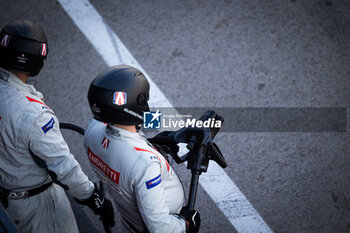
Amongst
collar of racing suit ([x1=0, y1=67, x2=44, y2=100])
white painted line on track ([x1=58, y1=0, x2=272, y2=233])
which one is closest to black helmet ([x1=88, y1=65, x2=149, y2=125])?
A: collar of racing suit ([x1=0, y1=67, x2=44, y2=100])

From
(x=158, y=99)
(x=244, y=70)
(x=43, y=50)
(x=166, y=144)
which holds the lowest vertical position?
(x=158, y=99)

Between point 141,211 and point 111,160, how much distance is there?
35 cm

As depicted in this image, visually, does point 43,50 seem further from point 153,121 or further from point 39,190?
point 153,121

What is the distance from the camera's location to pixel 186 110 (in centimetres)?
337

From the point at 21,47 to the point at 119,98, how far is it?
2.67 feet

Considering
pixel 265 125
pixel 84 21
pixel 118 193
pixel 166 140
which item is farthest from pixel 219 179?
pixel 84 21

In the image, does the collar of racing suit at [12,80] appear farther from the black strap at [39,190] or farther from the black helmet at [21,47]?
the black strap at [39,190]

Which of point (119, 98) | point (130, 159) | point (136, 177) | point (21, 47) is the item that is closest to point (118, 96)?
point (119, 98)

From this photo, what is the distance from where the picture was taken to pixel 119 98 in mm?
1602

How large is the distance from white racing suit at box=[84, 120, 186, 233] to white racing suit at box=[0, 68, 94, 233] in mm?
215

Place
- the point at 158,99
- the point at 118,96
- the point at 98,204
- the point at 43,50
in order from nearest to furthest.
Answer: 1. the point at 118,96
2. the point at 43,50
3. the point at 98,204
4. the point at 158,99

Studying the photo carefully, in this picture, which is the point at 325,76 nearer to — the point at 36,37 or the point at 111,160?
the point at 111,160

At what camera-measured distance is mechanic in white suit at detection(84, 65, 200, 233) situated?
1.50 metres

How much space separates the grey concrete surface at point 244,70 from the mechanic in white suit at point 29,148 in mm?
1288
